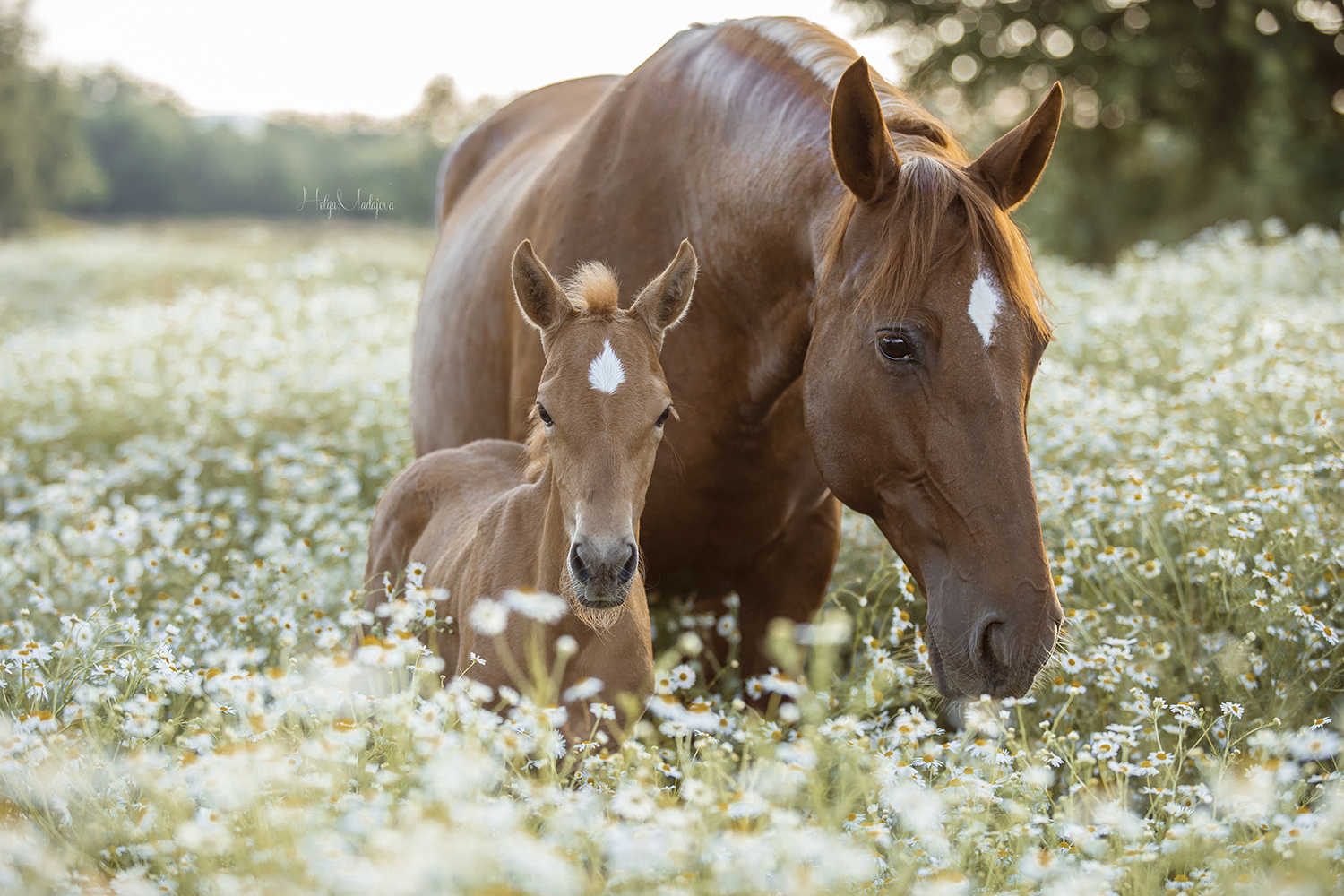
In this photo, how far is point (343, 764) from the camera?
6.39ft

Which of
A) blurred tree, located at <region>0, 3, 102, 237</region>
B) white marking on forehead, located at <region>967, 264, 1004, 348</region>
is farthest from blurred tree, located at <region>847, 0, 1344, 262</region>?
blurred tree, located at <region>0, 3, 102, 237</region>

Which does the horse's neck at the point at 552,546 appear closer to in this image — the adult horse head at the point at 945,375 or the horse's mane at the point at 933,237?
the adult horse head at the point at 945,375

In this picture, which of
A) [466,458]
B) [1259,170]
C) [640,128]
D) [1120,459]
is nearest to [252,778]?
[466,458]

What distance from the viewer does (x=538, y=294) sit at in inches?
102

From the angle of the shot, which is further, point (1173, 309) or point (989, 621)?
point (1173, 309)

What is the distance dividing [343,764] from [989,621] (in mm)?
1395

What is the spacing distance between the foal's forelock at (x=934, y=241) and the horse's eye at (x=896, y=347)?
6 cm

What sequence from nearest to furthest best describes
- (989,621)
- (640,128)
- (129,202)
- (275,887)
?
(275,887)
(989,621)
(640,128)
(129,202)

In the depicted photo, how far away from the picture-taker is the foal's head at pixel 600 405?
7.38 feet

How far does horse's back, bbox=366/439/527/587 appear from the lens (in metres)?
3.32

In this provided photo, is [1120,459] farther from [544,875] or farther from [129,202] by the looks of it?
[129,202]

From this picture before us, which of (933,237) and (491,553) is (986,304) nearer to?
(933,237)

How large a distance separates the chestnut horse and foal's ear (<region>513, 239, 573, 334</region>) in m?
0.53

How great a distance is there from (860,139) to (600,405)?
0.90 m
